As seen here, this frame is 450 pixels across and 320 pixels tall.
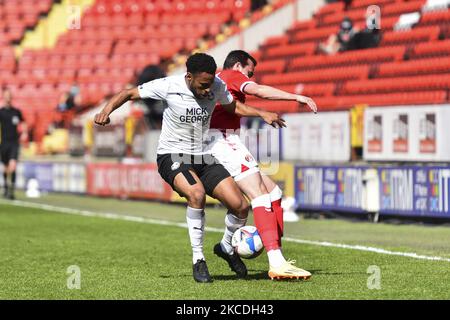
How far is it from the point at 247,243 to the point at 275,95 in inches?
55.7

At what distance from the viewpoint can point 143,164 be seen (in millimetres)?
24750

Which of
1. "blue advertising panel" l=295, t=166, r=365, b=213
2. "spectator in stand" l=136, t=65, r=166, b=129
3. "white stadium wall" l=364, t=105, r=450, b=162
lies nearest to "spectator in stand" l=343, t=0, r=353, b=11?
"spectator in stand" l=136, t=65, r=166, b=129

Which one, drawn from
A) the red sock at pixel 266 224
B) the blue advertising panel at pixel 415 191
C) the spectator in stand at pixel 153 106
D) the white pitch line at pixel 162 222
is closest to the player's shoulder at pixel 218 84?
the red sock at pixel 266 224

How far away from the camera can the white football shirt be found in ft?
32.1

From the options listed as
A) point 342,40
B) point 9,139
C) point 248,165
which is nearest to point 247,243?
point 248,165

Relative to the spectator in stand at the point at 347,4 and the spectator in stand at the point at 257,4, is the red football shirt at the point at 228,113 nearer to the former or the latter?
the spectator in stand at the point at 347,4

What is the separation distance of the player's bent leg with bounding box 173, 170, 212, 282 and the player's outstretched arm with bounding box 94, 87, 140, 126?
0.86m

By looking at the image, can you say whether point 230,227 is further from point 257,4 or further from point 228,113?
point 257,4

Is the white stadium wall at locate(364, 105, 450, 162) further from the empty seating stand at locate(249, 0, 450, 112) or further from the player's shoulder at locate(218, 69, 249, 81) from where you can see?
the player's shoulder at locate(218, 69, 249, 81)

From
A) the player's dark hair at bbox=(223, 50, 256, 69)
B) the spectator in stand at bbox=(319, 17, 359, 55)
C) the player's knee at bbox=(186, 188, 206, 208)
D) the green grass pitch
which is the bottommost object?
the green grass pitch
